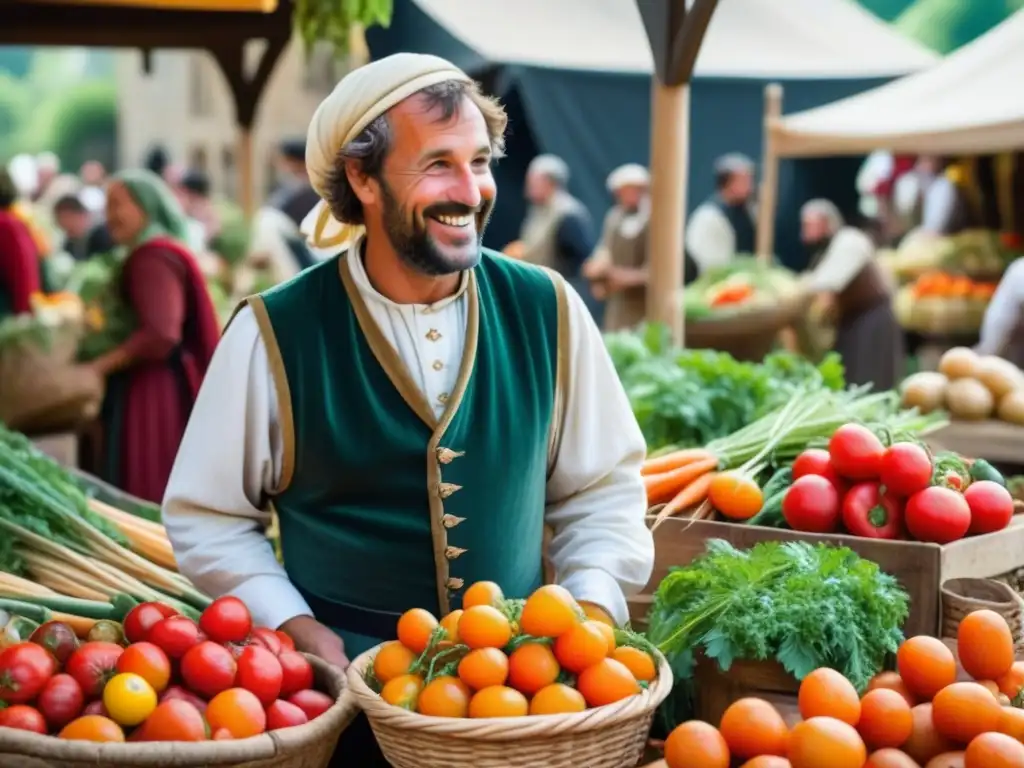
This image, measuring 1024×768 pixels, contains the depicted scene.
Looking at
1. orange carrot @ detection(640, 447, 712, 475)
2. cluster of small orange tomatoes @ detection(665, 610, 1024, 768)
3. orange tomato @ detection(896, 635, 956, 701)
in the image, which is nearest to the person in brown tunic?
orange carrot @ detection(640, 447, 712, 475)

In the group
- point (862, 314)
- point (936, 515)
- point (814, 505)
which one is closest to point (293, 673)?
point (814, 505)

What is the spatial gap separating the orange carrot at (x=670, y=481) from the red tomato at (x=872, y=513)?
20.6 inches

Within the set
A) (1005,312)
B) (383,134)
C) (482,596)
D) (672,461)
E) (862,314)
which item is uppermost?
(383,134)

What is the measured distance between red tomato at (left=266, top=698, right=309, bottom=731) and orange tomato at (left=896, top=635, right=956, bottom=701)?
Result: 3.12ft

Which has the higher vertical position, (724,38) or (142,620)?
(724,38)

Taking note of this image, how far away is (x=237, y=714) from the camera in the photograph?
6.92 feet

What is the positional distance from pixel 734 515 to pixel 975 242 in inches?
325

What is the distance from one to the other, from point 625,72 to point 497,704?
1094 centimetres

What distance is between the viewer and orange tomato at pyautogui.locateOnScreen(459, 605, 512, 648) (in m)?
2.14

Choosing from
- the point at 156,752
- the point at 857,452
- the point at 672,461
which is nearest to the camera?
the point at 156,752

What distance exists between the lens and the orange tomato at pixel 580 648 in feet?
6.98

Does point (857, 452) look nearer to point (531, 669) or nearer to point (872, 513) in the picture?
point (872, 513)

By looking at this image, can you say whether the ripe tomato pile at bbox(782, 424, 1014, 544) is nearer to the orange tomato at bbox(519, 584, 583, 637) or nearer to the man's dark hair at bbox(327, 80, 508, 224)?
the man's dark hair at bbox(327, 80, 508, 224)

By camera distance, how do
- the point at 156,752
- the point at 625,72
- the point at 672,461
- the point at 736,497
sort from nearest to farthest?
the point at 156,752 < the point at 736,497 < the point at 672,461 < the point at 625,72
